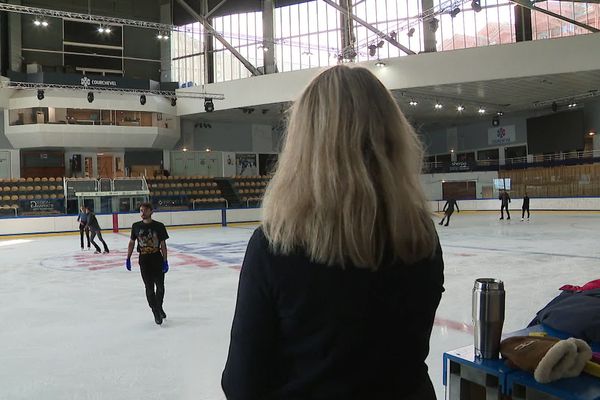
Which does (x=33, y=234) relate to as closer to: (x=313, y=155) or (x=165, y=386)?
(x=165, y=386)

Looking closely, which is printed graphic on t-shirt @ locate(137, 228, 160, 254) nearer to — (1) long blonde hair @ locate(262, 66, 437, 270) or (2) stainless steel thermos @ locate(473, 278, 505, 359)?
(2) stainless steel thermos @ locate(473, 278, 505, 359)

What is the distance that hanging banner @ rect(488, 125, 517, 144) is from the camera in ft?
110

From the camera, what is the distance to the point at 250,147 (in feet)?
114

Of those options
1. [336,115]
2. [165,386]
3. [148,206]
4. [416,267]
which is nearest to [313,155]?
[336,115]

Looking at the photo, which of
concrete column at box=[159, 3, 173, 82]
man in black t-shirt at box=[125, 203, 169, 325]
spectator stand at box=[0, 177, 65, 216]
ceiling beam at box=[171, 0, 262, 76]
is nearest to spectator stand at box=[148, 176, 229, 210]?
spectator stand at box=[0, 177, 65, 216]

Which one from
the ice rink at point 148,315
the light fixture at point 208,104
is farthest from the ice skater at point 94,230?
the light fixture at point 208,104

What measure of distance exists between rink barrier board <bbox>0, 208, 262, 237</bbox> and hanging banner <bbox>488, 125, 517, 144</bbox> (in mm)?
19405

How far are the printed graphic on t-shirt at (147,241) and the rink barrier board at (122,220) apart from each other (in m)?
11.8

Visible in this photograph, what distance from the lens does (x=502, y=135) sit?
3419 cm

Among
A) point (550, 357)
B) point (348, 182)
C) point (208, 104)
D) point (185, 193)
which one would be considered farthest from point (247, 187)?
point (348, 182)

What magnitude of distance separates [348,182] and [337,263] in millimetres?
174

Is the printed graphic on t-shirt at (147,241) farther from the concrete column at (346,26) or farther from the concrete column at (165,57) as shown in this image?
the concrete column at (165,57)

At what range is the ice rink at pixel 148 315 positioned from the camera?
3699mm

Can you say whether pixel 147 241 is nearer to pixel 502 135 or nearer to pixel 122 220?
pixel 122 220
